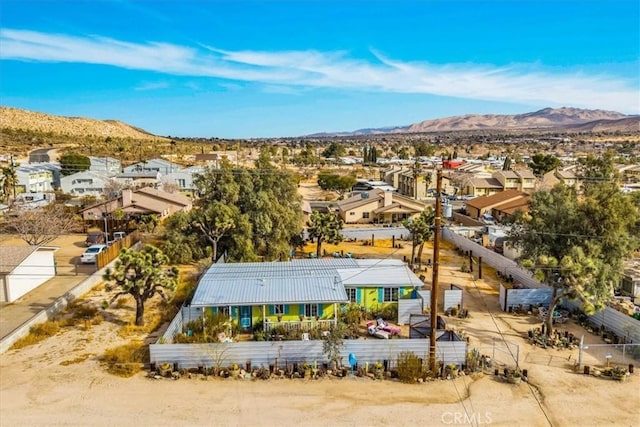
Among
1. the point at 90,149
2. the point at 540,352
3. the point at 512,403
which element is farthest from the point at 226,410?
the point at 90,149

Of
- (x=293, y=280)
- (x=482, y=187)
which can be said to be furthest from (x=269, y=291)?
(x=482, y=187)

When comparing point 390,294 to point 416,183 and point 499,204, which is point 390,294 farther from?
point 416,183

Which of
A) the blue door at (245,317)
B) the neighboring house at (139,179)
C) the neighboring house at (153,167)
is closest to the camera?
the blue door at (245,317)

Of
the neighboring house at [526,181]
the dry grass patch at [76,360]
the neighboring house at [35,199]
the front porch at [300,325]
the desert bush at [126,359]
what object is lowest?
the dry grass patch at [76,360]

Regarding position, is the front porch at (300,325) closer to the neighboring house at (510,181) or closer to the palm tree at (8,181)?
the palm tree at (8,181)

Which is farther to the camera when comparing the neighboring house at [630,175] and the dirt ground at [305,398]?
the neighboring house at [630,175]

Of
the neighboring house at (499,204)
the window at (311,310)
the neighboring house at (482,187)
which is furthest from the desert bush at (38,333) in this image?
the neighboring house at (482,187)

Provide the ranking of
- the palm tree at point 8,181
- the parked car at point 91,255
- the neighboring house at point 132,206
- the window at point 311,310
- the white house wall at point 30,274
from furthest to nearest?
the palm tree at point 8,181
the neighboring house at point 132,206
the parked car at point 91,255
the white house wall at point 30,274
the window at point 311,310
